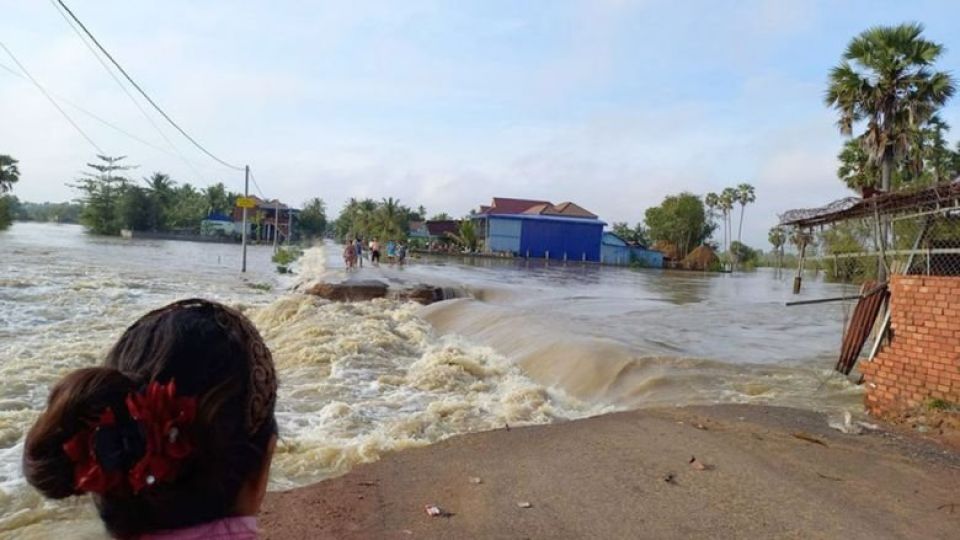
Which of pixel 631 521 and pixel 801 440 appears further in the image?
pixel 801 440

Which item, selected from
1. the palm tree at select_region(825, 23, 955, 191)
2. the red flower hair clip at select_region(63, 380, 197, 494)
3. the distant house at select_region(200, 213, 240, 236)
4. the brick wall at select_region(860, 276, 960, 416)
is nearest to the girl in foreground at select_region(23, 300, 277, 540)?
the red flower hair clip at select_region(63, 380, 197, 494)

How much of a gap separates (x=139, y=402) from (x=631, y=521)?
154 inches

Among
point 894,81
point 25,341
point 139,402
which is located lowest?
point 25,341

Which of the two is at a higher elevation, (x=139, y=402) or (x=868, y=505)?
(x=139, y=402)

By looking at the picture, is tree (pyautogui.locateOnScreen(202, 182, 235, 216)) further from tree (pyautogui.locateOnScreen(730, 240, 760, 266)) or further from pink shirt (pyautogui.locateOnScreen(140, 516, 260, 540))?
pink shirt (pyautogui.locateOnScreen(140, 516, 260, 540))

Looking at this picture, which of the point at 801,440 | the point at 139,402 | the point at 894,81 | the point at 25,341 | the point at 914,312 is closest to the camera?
the point at 139,402

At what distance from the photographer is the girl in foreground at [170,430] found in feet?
4.03

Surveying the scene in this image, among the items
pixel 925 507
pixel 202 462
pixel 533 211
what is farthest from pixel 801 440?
pixel 533 211

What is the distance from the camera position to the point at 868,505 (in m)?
4.74

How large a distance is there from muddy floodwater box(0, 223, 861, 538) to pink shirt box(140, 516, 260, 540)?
3820 mm

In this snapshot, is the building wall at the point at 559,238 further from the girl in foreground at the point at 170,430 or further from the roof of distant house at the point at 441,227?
the girl in foreground at the point at 170,430

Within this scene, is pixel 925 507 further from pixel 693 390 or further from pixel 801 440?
pixel 693 390

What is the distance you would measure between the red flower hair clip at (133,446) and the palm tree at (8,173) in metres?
79.2

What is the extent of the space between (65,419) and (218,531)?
36cm
